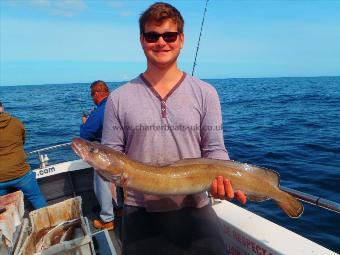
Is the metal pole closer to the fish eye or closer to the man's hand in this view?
the man's hand

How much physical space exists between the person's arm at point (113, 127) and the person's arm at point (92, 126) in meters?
2.92

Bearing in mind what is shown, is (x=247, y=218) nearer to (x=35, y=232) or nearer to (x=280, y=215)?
(x=35, y=232)

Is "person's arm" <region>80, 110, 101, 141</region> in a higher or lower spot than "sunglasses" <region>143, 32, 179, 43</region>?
lower

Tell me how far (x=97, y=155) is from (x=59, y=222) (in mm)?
2783

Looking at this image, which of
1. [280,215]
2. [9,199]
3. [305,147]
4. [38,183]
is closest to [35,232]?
[9,199]

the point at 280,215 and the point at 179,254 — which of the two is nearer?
the point at 179,254

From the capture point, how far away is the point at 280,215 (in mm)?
8656

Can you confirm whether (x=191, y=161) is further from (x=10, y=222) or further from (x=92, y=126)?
(x=92, y=126)

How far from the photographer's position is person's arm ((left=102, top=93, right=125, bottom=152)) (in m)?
3.33

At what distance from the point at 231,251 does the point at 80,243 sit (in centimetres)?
199

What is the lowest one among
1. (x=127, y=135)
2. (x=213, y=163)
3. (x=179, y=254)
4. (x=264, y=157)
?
(x=264, y=157)

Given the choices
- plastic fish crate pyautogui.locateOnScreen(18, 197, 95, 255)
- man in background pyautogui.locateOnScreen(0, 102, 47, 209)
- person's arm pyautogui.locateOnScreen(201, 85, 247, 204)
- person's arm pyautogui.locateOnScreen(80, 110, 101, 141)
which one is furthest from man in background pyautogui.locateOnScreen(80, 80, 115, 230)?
person's arm pyautogui.locateOnScreen(201, 85, 247, 204)

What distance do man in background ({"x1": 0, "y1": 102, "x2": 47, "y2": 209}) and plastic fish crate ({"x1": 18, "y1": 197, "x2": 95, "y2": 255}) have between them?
1.64 meters

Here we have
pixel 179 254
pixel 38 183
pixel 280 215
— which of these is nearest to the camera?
pixel 179 254
